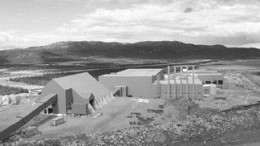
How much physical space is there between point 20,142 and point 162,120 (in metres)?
25.1

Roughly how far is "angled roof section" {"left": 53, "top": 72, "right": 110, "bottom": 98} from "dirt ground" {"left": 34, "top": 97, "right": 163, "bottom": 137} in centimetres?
455

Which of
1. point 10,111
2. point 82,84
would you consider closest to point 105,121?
point 82,84

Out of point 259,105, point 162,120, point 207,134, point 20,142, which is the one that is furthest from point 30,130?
point 259,105

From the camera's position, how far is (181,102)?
2493 inches

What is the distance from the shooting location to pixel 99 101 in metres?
58.6

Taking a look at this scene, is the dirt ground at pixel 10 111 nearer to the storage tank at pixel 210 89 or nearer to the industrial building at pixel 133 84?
the industrial building at pixel 133 84

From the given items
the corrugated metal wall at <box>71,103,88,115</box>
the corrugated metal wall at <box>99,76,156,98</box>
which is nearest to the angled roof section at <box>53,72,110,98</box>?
the corrugated metal wall at <box>71,103,88,115</box>

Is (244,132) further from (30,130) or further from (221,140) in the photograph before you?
(30,130)

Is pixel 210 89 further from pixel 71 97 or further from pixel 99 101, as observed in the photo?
pixel 71 97

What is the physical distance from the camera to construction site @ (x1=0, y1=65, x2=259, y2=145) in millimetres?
43244

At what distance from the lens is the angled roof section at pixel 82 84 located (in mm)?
54881

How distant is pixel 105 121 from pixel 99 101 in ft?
40.4

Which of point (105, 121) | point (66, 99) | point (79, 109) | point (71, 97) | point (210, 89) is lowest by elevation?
point (105, 121)

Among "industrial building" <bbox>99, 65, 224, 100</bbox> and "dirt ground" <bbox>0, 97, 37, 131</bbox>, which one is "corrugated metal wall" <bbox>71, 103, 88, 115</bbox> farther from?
"industrial building" <bbox>99, 65, 224, 100</bbox>
